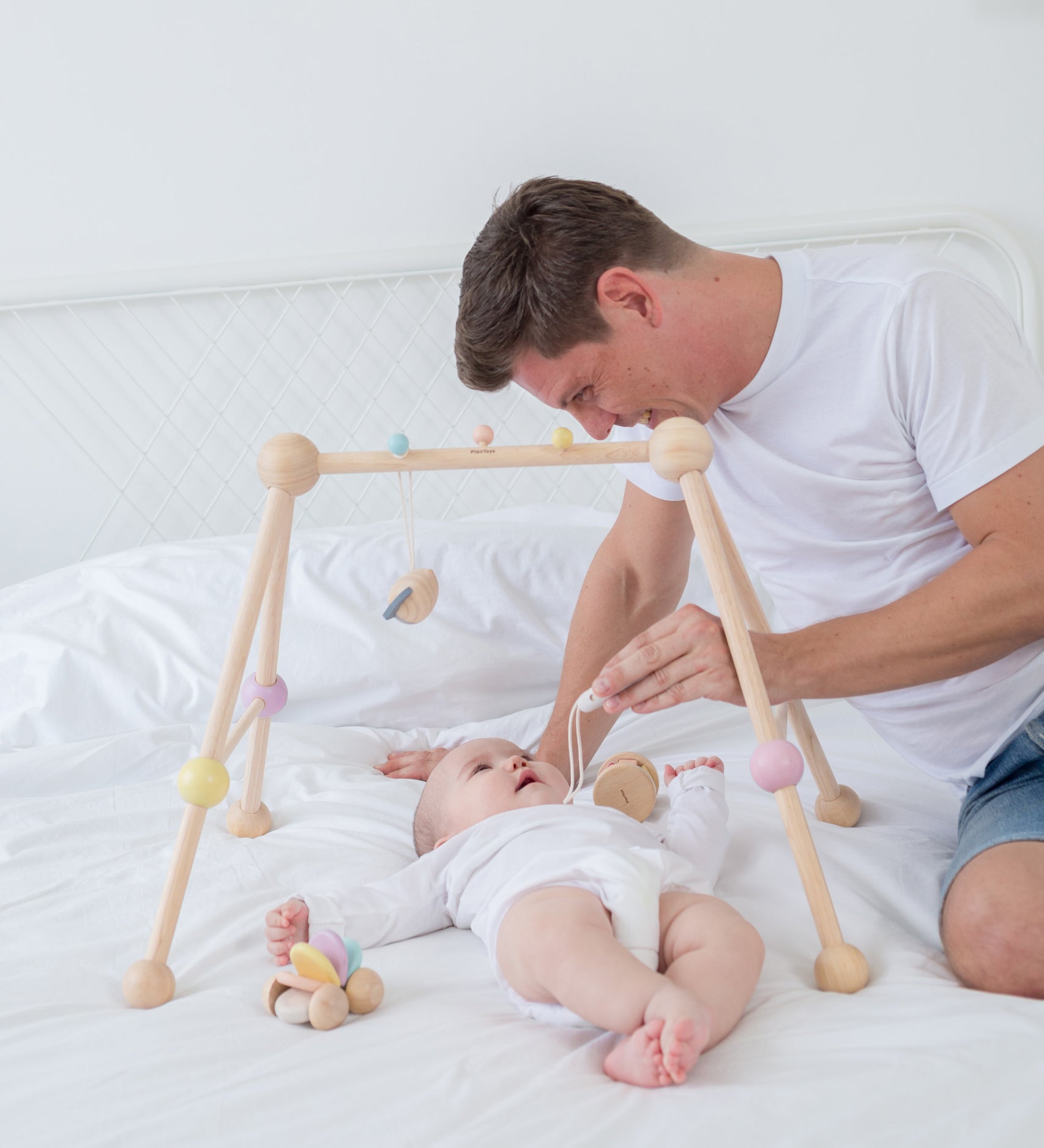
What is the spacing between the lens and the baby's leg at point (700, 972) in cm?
69

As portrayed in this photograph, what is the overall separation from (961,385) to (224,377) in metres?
1.39

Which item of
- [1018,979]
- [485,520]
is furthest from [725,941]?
[485,520]

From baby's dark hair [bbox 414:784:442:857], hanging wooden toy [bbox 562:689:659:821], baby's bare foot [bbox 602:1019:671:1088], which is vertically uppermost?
baby's bare foot [bbox 602:1019:671:1088]

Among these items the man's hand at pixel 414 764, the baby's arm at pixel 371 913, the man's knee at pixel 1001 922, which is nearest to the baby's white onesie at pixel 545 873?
the baby's arm at pixel 371 913

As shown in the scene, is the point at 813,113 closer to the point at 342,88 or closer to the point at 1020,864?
the point at 342,88

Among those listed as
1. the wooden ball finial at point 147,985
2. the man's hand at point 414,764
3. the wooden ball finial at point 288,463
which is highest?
the wooden ball finial at point 288,463

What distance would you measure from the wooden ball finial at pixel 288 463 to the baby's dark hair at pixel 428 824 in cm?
41

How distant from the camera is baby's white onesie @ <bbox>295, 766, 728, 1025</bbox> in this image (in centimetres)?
87

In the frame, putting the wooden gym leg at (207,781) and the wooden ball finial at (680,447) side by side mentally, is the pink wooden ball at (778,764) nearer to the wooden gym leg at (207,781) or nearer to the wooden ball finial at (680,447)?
the wooden ball finial at (680,447)

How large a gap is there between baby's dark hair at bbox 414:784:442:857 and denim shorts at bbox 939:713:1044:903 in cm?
54

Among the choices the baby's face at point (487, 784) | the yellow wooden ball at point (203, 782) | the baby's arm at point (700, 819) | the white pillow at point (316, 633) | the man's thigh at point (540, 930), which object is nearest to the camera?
the man's thigh at point (540, 930)

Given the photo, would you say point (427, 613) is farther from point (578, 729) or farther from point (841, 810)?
point (841, 810)

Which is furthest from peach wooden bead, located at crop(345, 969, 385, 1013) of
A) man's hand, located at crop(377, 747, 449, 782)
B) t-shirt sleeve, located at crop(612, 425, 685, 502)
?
t-shirt sleeve, located at crop(612, 425, 685, 502)

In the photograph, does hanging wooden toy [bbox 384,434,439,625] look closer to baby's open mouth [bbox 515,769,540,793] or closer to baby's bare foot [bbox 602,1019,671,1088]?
baby's open mouth [bbox 515,769,540,793]
